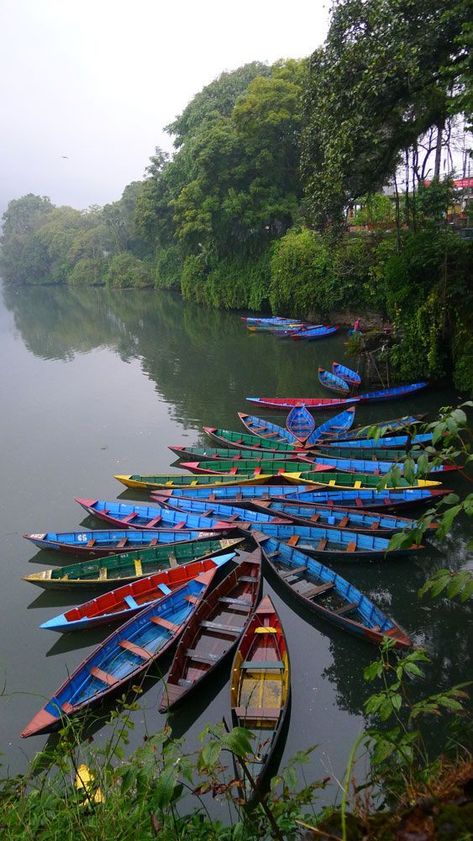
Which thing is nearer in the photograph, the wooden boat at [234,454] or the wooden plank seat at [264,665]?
the wooden plank seat at [264,665]

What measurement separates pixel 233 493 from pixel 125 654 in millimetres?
4753

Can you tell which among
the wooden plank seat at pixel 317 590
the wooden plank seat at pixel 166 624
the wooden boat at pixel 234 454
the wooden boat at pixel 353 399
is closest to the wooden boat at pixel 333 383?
the wooden boat at pixel 353 399

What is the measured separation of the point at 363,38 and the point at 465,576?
14777 mm

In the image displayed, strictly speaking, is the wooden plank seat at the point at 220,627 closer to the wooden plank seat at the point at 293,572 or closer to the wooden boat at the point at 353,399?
the wooden plank seat at the point at 293,572

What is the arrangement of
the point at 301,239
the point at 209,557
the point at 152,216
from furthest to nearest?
the point at 152,216 → the point at 301,239 → the point at 209,557

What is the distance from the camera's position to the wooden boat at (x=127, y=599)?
813 cm

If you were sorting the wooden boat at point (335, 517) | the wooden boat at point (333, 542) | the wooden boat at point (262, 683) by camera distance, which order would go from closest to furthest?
the wooden boat at point (262, 683)
the wooden boat at point (333, 542)
the wooden boat at point (335, 517)

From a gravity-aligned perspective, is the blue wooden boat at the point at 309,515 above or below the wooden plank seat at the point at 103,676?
above

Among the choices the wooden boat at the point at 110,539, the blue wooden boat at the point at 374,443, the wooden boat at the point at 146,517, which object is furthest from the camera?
the blue wooden boat at the point at 374,443

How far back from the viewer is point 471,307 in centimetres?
1493

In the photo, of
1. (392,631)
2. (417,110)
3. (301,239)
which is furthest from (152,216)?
(392,631)

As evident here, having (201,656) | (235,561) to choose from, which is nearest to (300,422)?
(235,561)

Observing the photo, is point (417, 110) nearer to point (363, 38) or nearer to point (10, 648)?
point (363, 38)

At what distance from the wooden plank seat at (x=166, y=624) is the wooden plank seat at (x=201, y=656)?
19.6 inches
